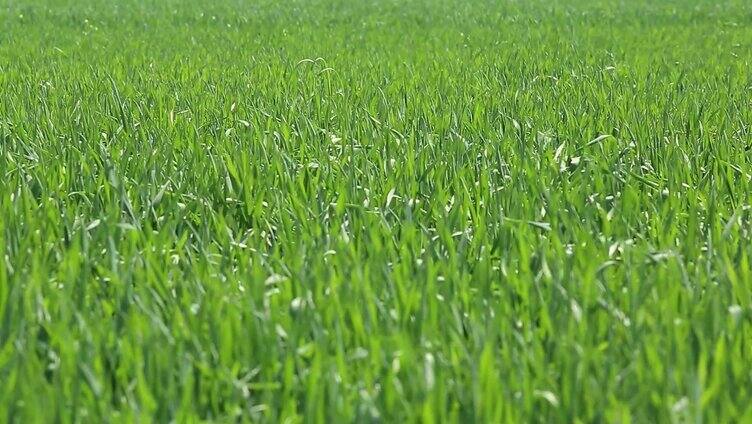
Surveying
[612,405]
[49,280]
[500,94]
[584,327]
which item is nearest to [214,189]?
[49,280]

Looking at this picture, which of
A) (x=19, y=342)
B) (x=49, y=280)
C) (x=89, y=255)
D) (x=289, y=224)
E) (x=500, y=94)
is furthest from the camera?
(x=500, y=94)

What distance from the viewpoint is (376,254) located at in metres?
1.92

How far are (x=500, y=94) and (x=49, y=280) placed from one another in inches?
126

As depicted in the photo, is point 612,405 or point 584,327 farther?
point 584,327

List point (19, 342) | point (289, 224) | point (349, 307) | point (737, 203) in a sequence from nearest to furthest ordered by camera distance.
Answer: point (19, 342) → point (349, 307) → point (289, 224) → point (737, 203)

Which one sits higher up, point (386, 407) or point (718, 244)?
point (386, 407)

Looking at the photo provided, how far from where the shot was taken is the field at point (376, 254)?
1389 millimetres

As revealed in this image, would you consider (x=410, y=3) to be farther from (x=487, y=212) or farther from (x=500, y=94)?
(x=487, y=212)

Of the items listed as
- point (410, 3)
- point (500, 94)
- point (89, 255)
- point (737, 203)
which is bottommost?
point (410, 3)

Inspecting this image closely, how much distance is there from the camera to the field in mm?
1389

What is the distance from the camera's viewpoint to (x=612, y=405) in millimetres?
1331

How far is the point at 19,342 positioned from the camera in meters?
1.48

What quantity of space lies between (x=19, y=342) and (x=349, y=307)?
47cm

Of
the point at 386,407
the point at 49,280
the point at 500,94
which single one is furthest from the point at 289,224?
the point at 500,94
